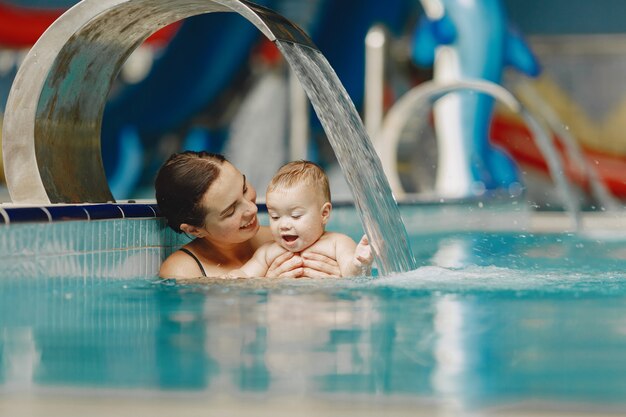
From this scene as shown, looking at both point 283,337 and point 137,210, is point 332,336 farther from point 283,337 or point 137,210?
point 137,210

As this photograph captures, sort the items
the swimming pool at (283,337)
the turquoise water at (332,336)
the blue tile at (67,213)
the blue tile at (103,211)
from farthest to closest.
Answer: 1. the blue tile at (103,211)
2. the blue tile at (67,213)
3. the turquoise water at (332,336)
4. the swimming pool at (283,337)

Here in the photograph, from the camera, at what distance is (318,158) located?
13648 mm

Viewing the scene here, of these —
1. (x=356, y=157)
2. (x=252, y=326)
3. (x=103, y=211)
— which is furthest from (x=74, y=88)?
(x=252, y=326)

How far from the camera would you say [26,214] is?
3.19 metres

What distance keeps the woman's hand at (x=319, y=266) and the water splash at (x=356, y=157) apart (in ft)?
0.61

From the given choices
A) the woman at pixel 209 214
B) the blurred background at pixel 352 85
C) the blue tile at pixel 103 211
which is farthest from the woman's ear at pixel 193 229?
the blurred background at pixel 352 85

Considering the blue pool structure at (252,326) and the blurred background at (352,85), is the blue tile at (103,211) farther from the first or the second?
the blurred background at (352,85)

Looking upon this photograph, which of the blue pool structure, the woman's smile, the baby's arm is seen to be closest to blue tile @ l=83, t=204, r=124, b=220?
the blue pool structure

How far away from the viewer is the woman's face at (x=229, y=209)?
3854mm

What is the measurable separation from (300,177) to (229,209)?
280 mm

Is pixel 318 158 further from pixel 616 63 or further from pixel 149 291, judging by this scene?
pixel 149 291

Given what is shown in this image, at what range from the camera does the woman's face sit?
385cm

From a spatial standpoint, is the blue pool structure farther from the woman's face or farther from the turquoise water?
the woman's face

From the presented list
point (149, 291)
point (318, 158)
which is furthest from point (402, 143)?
point (149, 291)
